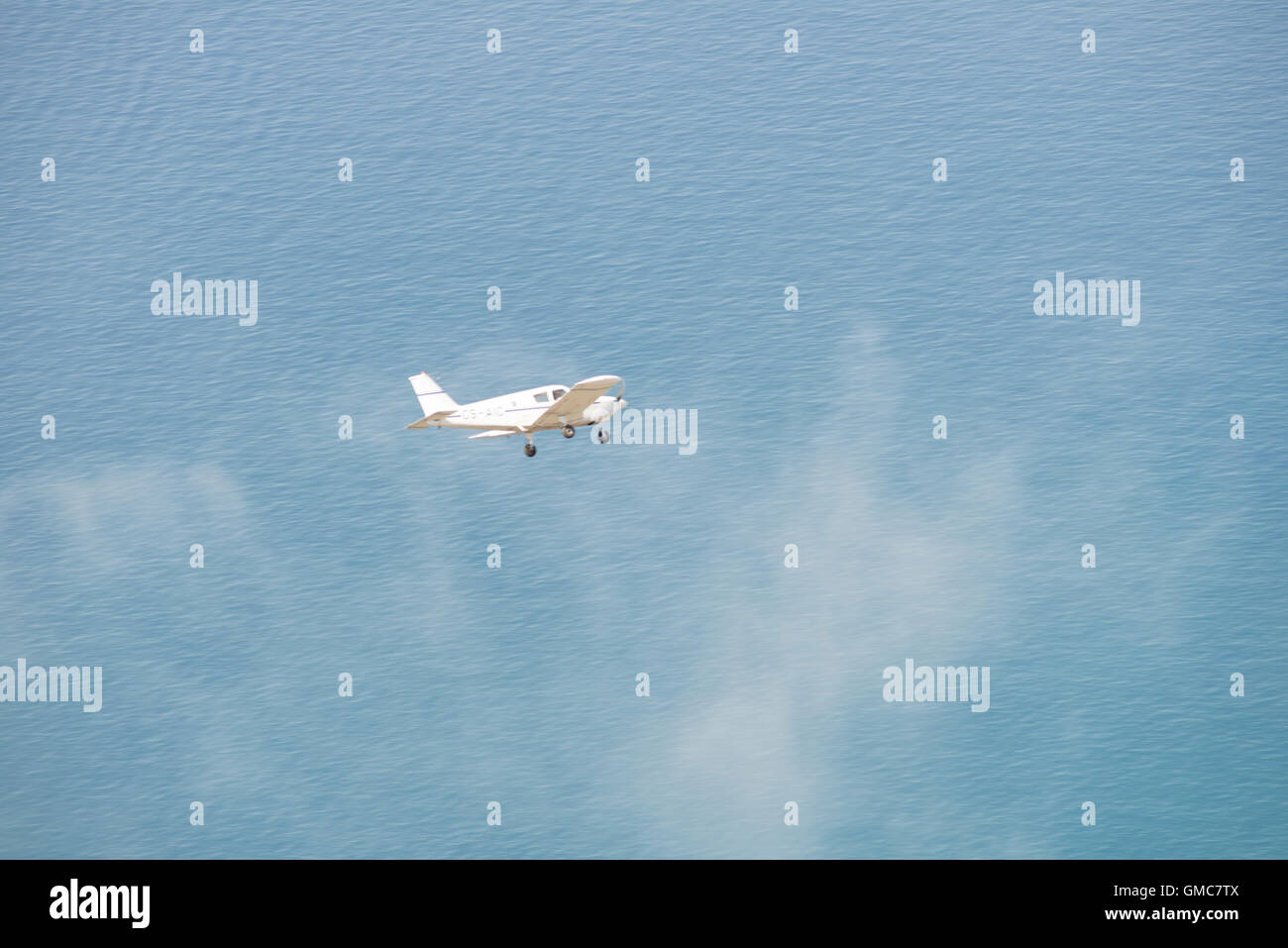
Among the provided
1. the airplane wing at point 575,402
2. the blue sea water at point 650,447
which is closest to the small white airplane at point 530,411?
the airplane wing at point 575,402

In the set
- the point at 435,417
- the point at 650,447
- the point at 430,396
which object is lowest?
the point at 435,417

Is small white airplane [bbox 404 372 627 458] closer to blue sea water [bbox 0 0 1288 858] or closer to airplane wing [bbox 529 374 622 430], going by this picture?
airplane wing [bbox 529 374 622 430]

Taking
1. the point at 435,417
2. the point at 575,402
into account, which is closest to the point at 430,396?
the point at 435,417

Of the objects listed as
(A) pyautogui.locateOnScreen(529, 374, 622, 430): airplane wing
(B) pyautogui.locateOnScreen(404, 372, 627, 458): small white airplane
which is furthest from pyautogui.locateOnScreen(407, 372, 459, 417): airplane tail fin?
(A) pyautogui.locateOnScreen(529, 374, 622, 430): airplane wing

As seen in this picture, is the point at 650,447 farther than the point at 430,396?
Yes

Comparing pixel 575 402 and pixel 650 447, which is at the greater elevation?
pixel 650 447

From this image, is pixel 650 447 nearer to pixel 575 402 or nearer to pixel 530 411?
pixel 530 411

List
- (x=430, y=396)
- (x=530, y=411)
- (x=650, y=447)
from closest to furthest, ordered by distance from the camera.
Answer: (x=530, y=411)
(x=430, y=396)
(x=650, y=447)

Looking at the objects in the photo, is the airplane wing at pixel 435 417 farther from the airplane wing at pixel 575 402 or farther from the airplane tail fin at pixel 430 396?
the airplane wing at pixel 575 402

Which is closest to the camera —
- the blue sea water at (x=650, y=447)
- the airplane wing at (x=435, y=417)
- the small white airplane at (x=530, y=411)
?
the small white airplane at (x=530, y=411)
